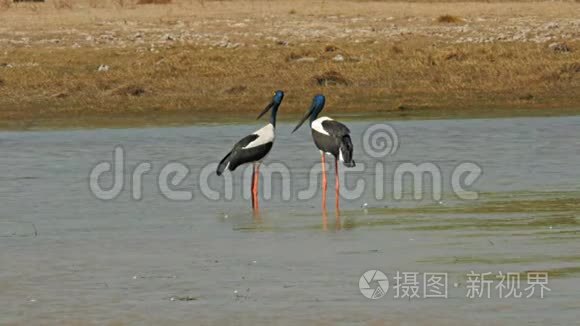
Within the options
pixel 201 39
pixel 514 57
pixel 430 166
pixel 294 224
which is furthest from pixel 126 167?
pixel 201 39

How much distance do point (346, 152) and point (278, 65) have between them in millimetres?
12459

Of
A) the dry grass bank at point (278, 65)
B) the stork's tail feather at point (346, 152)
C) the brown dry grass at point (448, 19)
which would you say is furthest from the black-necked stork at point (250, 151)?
the brown dry grass at point (448, 19)

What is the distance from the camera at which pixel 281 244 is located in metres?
10.2

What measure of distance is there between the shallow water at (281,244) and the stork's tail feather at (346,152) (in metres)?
0.40

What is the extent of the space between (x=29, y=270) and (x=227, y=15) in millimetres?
29120

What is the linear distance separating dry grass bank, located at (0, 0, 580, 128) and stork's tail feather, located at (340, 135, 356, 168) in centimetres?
778

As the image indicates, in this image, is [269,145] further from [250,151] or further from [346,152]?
[346,152]

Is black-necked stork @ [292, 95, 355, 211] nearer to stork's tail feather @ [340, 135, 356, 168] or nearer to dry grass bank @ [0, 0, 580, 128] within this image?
stork's tail feather @ [340, 135, 356, 168]

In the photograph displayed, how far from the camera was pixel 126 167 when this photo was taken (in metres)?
14.9

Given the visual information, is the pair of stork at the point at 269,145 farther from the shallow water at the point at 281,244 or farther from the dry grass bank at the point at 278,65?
the dry grass bank at the point at 278,65

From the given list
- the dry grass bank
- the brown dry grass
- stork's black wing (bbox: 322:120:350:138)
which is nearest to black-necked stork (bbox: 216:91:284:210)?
stork's black wing (bbox: 322:120:350:138)

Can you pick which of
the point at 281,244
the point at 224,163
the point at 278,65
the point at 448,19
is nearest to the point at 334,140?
the point at 224,163

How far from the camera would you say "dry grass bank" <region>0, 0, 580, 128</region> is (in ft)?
68.9

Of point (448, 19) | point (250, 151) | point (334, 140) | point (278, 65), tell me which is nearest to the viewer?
point (334, 140)
